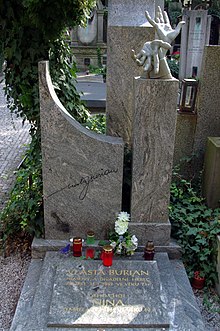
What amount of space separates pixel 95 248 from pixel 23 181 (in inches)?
63.5

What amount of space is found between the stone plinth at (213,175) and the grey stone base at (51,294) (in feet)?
2.87

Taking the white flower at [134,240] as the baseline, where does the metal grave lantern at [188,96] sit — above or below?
above

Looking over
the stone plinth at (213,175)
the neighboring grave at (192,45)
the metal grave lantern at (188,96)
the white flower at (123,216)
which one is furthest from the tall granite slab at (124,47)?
the neighboring grave at (192,45)

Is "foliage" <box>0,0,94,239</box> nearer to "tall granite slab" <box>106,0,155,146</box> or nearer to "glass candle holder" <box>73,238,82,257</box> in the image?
"tall granite slab" <box>106,0,155,146</box>

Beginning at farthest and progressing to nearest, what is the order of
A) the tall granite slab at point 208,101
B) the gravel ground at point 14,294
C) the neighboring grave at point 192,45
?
the neighboring grave at point 192,45, the tall granite slab at point 208,101, the gravel ground at point 14,294

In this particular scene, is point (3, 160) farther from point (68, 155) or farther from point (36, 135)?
point (68, 155)

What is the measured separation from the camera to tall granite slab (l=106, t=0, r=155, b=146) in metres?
4.12

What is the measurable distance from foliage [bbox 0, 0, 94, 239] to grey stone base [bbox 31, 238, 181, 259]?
0.15 m

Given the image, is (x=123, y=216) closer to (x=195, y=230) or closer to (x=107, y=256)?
(x=107, y=256)

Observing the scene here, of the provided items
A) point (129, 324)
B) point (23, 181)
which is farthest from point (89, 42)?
point (129, 324)

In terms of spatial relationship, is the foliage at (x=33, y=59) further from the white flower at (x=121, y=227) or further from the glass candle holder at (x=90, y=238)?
the white flower at (x=121, y=227)

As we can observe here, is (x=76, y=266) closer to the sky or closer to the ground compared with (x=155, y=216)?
closer to the ground

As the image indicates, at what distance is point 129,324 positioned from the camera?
114 inches

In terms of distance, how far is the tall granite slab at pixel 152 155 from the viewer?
3387 millimetres
